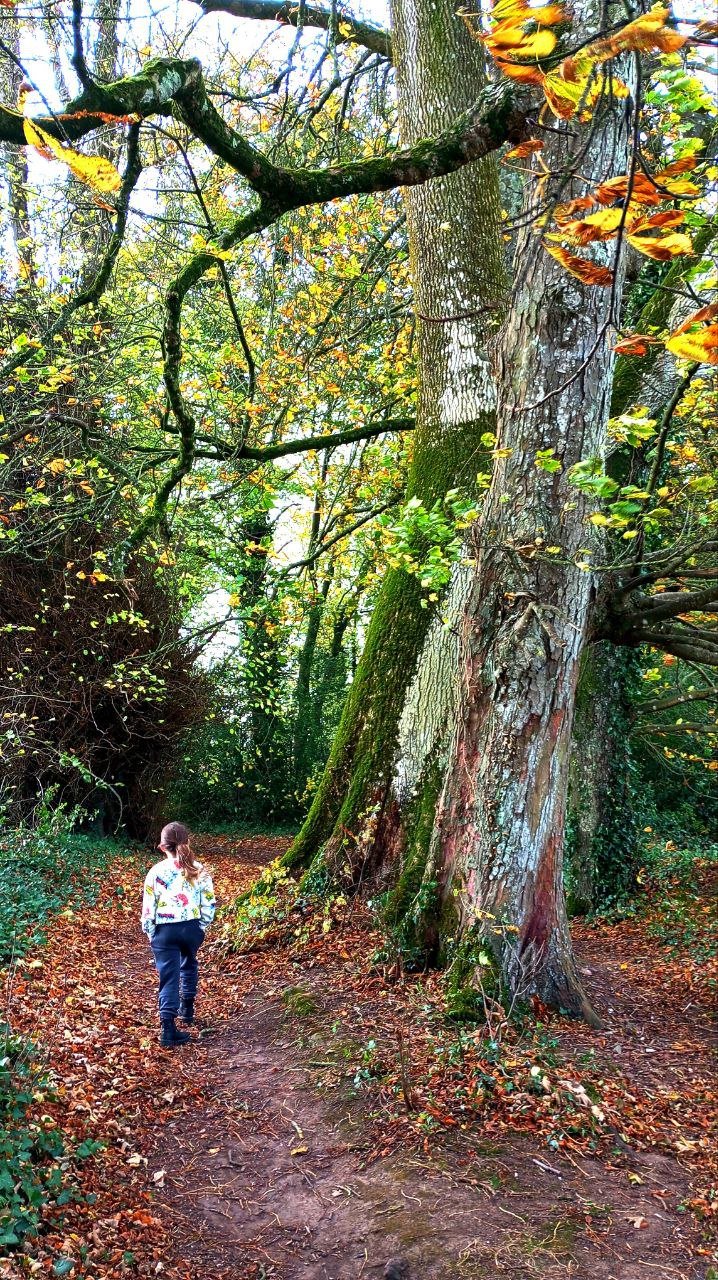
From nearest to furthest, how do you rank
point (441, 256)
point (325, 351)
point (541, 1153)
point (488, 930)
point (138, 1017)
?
point (541, 1153), point (488, 930), point (138, 1017), point (441, 256), point (325, 351)

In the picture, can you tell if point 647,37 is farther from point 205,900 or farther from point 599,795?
point 599,795

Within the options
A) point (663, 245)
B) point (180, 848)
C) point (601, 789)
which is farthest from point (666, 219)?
point (601, 789)

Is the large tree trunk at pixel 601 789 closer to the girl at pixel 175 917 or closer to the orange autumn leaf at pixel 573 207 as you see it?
the girl at pixel 175 917

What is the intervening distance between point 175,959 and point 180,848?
738 mm

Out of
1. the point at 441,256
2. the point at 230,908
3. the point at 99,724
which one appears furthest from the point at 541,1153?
the point at 99,724

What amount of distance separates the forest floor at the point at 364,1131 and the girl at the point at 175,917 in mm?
324

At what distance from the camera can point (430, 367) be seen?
266 inches

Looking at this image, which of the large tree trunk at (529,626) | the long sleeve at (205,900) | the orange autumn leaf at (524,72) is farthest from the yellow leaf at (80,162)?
the long sleeve at (205,900)

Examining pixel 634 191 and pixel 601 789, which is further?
pixel 601 789

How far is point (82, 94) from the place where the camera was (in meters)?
3.01

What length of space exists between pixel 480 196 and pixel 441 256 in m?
0.65

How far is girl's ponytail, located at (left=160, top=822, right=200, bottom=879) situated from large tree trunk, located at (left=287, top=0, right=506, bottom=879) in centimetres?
127

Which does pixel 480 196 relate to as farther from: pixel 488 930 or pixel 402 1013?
pixel 402 1013

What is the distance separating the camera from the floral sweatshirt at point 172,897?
17.9ft
